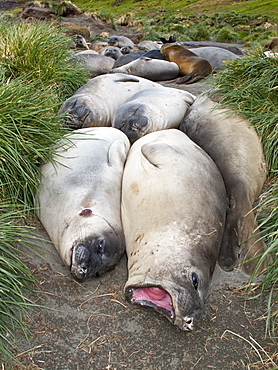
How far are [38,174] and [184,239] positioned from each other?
1.69m

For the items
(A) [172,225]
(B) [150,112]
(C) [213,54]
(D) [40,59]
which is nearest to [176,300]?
(A) [172,225]

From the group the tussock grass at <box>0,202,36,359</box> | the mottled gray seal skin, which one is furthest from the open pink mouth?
the mottled gray seal skin

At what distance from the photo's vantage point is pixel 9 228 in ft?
10.2

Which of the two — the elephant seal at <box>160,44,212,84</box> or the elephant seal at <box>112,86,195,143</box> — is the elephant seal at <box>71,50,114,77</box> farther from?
the elephant seal at <box>112,86,195,143</box>

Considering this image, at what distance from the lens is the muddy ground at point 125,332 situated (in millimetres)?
2479

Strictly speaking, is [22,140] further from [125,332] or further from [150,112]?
[125,332]

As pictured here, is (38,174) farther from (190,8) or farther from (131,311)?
(190,8)

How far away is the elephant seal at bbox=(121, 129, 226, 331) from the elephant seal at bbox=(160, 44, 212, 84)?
3974mm

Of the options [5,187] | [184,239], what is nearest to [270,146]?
[184,239]

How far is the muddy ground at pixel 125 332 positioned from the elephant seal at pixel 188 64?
5.30 m

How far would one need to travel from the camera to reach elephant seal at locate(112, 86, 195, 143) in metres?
4.66

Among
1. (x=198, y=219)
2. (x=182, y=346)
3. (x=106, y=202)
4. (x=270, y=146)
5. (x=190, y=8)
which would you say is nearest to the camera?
(x=182, y=346)

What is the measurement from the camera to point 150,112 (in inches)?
190

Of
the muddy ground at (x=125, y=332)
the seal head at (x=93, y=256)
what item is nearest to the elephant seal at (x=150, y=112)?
the seal head at (x=93, y=256)
